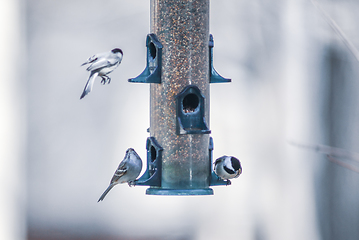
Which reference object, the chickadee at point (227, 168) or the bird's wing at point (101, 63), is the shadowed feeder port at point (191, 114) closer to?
the chickadee at point (227, 168)

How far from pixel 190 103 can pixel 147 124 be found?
13.0 ft

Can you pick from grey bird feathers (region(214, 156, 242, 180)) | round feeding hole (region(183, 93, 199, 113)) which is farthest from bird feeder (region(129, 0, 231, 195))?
grey bird feathers (region(214, 156, 242, 180))

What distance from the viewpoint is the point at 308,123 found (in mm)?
7391

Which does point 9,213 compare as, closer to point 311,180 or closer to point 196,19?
point 311,180

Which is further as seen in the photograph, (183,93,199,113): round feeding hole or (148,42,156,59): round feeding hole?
(148,42,156,59): round feeding hole

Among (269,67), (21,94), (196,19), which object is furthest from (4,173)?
(196,19)

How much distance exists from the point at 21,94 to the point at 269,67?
3912mm

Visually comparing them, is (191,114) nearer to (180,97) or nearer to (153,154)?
(180,97)

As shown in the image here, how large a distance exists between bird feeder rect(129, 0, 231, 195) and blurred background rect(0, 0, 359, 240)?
3.80m

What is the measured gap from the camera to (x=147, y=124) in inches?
292

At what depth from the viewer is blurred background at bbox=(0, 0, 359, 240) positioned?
7.34 meters

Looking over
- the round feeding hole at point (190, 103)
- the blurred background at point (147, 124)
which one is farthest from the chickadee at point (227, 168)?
the blurred background at point (147, 124)

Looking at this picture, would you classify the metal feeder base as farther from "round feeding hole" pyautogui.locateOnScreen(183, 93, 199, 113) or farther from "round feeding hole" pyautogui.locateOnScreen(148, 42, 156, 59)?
"round feeding hole" pyautogui.locateOnScreen(148, 42, 156, 59)

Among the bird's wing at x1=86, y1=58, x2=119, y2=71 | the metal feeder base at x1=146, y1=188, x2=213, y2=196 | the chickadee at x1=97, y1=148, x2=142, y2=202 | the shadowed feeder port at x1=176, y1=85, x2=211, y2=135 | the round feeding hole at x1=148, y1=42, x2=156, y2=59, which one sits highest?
the round feeding hole at x1=148, y1=42, x2=156, y2=59
